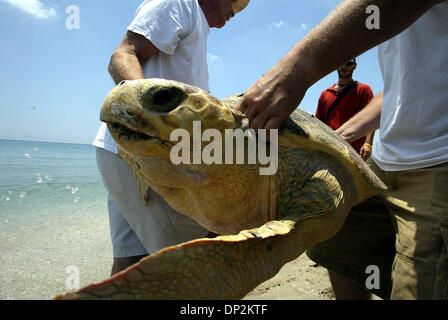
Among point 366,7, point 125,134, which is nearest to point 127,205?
point 125,134

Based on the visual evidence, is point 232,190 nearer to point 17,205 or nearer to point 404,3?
point 404,3

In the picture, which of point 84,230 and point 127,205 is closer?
point 127,205

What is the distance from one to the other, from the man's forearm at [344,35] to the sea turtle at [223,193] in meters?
0.20

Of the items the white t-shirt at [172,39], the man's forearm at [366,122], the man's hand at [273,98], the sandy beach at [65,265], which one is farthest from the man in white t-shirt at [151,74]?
the sandy beach at [65,265]

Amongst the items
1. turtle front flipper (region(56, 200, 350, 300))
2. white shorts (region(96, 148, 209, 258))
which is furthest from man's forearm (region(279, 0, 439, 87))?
white shorts (region(96, 148, 209, 258))

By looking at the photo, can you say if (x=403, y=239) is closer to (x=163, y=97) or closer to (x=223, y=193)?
(x=223, y=193)

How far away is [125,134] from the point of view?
2.25 feet

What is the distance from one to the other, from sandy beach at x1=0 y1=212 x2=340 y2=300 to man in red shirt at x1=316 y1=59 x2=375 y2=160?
151 centimetres

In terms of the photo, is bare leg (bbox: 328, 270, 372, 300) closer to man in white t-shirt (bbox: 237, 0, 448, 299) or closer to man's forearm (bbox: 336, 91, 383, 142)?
man in white t-shirt (bbox: 237, 0, 448, 299)

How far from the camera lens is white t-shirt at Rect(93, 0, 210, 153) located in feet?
4.43

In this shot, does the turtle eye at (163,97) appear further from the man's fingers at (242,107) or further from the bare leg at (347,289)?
the bare leg at (347,289)

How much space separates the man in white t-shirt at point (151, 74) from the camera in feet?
4.39

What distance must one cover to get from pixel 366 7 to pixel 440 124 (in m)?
0.48

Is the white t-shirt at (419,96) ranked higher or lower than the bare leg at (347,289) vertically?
higher
